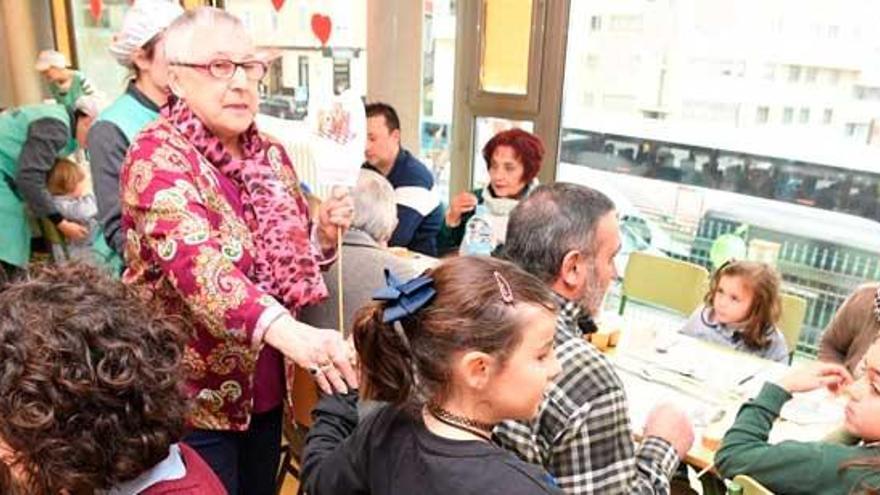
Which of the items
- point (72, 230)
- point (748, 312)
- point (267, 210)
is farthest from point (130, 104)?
point (748, 312)

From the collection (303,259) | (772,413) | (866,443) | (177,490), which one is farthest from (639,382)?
(177,490)

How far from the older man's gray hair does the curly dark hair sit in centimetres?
71

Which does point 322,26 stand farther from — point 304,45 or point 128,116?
point 128,116

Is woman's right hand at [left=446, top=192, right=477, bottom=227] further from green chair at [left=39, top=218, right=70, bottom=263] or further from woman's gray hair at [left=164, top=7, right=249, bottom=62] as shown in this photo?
woman's gray hair at [left=164, top=7, right=249, bottom=62]

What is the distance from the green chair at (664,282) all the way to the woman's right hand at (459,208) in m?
0.79

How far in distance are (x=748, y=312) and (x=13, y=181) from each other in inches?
125

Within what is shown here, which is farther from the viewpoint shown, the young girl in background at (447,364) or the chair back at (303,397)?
the chair back at (303,397)

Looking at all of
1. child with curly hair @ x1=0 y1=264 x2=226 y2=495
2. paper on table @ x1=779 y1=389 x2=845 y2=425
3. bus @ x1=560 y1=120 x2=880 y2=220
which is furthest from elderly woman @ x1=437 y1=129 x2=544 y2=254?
child with curly hair @ x1=0 y1=264 x2=226 y2=495

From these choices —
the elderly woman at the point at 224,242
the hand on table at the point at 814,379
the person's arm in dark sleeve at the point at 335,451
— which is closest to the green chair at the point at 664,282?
the hand on table at the point at 814,379

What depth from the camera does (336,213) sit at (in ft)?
5.08

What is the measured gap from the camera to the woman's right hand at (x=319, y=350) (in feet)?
3.64

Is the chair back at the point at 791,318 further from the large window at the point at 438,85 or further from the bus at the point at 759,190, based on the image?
the large window at the point at 438,85

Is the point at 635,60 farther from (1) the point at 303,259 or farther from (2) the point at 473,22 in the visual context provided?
(1) the point at 303,259

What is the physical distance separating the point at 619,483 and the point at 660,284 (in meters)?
2.04
